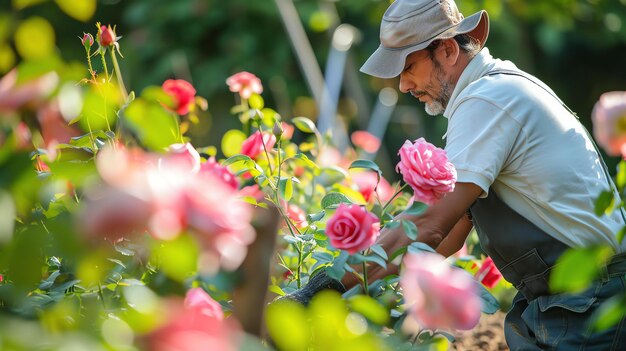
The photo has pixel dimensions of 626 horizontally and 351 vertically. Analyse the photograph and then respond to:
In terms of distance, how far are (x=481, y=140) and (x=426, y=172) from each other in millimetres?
399

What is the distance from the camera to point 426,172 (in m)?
1.42

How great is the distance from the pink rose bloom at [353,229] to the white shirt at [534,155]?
20.6 inches

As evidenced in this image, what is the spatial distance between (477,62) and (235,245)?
1.32m

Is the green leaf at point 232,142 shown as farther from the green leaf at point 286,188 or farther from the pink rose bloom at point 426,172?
→ the pink rose bloom at point 426,172

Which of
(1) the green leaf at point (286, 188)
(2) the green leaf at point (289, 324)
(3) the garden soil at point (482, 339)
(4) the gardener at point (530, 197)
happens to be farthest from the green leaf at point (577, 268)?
(3) the garden soil at point (482, 339)

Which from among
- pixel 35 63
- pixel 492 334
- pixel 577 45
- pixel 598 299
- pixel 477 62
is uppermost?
pixel 35 63

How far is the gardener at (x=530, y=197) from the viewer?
5.79ft

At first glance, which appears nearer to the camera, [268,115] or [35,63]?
[35,63]

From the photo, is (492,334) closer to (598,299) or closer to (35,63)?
(598,299)

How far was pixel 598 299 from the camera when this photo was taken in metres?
1.82

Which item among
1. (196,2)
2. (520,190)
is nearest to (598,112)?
(520,190)

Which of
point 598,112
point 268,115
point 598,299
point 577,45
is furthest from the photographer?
point 577,45

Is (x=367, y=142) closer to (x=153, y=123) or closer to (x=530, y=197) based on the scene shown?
(x=530, y=197)

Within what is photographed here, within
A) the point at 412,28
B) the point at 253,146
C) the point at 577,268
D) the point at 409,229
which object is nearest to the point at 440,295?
the point at 577,268
